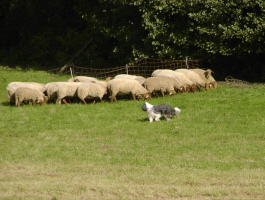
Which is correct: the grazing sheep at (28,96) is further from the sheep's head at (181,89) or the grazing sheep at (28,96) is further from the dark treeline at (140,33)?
the dark treeline at (140,33)

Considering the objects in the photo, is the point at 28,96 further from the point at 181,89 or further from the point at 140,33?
the point at 140,33

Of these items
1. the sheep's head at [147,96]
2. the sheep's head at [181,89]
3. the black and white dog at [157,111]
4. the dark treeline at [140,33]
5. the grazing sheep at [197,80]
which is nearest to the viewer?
the black and white dog at [157,111]

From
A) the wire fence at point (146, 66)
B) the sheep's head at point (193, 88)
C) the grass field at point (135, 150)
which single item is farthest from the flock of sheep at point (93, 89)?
the wire fence at point (146, 66)

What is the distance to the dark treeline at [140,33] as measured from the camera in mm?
21641

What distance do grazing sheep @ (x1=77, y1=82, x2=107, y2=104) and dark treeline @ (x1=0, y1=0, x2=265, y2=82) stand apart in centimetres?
560

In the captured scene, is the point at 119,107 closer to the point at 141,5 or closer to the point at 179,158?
the point at 179,158

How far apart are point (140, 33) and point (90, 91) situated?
7624 millimetres

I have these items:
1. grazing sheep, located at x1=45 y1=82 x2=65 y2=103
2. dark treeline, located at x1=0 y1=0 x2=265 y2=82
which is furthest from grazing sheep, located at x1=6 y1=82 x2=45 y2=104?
dark treeline, located at x1=0 y1=0 x2=265 y2=82

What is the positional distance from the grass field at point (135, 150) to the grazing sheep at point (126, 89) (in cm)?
35

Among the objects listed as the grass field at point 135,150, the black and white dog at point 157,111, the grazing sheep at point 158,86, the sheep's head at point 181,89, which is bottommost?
the grass field at point 135,150

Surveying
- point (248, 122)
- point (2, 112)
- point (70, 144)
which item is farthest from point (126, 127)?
point (2, 112)

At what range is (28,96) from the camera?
18.0 m

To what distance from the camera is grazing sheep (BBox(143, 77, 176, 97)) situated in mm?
18594

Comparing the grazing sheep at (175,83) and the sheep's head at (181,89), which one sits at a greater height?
the grazing sheep at (175,83)
